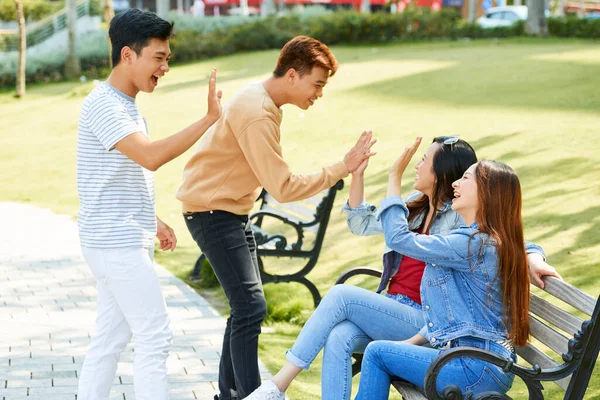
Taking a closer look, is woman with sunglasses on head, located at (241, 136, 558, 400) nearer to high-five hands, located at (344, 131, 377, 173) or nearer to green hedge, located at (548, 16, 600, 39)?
high-five hands, located at (344, 131, 377, 173)

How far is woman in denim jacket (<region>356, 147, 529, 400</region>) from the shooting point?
3479 millimetres

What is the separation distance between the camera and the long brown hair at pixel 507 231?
3.48 m

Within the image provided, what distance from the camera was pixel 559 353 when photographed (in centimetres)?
340

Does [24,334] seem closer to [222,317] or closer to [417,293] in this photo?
[222,317]

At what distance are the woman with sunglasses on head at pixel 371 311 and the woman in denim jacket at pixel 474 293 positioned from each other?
0.73 ft

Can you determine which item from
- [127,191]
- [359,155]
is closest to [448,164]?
[359,155]

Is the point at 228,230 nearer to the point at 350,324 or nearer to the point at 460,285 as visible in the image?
the point at 350,324

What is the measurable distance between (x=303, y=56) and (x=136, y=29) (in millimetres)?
848

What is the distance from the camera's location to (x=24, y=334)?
5773 millimetres

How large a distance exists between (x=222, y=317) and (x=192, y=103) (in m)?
12.6

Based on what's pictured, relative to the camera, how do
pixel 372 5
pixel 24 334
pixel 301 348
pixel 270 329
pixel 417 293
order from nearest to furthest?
pixel 301 348 → pixel 417 293 → pixel 24 334 → pixel 270 329 → pixel 372 5

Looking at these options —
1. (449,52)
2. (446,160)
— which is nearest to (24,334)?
(446,160)

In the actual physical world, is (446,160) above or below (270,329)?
above

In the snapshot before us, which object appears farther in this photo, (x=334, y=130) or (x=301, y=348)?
(x=334, y=130)
